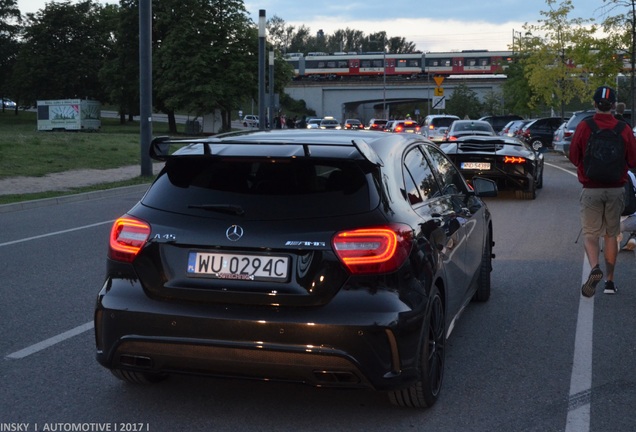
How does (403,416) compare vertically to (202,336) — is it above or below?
below

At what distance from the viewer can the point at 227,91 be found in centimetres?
6347

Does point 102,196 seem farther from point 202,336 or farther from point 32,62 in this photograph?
point 32,62

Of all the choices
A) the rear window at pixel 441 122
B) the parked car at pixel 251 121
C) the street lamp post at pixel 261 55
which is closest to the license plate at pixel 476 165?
the street lamp post at pixel 261 55

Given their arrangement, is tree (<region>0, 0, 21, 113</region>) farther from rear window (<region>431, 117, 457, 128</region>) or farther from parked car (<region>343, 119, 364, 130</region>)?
rear window (<region>431, 117, 457, 128</region>)

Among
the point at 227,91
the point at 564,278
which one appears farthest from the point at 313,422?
the point at 227,91

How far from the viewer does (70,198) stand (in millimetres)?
18266

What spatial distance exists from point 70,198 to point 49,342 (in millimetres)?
12459

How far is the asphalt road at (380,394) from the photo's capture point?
183 inches

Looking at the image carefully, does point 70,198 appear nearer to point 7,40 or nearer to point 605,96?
point 605,96

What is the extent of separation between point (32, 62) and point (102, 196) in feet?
216

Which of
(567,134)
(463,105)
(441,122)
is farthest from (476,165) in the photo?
(463,105)

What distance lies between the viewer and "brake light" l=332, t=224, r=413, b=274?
4367mm

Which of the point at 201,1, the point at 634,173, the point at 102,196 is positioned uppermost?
the point at 201,1

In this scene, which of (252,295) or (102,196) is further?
(102,196)
